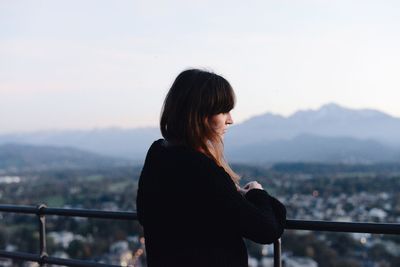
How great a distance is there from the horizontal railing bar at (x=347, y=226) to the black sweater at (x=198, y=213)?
0.88 ft

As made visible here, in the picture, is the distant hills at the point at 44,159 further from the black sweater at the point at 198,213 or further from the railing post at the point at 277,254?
the black sweater at the point at 198,213

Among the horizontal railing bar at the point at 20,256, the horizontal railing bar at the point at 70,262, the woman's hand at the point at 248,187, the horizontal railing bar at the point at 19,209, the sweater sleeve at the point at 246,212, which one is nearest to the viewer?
the sweater sleeve at the point at 246,212

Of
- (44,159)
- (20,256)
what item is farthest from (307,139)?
(20,256)

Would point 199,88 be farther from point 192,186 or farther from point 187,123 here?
point 192,186

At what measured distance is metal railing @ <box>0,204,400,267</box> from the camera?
1948 mm

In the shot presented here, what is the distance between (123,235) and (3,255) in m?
24.0

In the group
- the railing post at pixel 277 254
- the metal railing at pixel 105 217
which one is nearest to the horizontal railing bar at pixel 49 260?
the metal railing at pixel 105 217

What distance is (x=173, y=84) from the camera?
1833 millimetres

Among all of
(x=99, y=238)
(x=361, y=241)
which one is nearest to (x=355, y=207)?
(x=361, y=241)

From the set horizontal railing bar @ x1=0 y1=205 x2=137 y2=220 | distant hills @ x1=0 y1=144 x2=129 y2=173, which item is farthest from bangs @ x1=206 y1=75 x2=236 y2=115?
distant hills @ x1=0 y1=144 x2=129 y2=173

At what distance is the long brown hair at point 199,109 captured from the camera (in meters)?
1.75

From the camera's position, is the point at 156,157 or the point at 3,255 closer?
the point at 156,157

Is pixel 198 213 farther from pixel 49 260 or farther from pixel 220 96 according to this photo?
pixel 49 260

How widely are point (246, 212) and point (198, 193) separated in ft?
0.53
